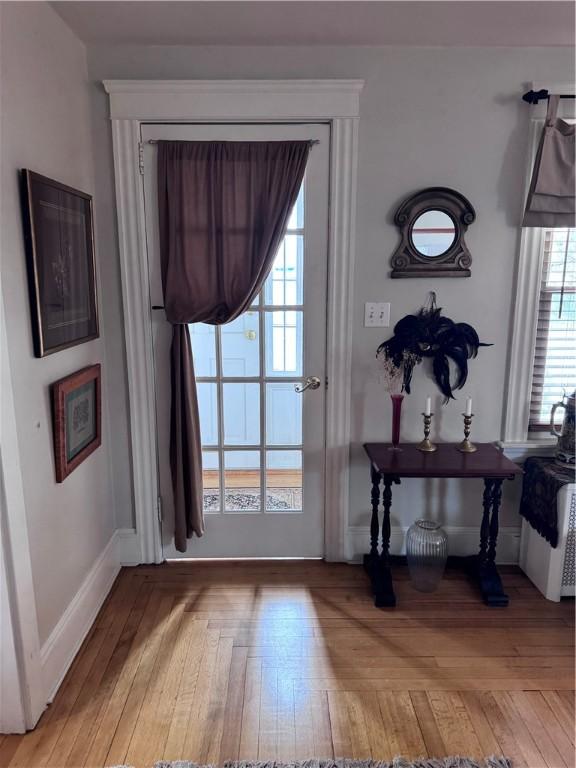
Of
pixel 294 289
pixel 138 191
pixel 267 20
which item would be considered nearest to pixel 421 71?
pixel 267 20

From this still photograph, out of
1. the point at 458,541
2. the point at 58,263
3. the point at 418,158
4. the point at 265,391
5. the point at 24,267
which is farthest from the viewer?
the point at 458,541

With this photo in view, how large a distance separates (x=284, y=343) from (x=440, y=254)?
32.2 inches

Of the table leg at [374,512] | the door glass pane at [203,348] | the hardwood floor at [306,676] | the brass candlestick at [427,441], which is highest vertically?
the door glass pane at [203,348]

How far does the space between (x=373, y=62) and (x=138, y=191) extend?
1.15 meters

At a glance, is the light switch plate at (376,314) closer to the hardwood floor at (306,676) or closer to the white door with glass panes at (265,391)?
the white door with glass panes at (265,391)

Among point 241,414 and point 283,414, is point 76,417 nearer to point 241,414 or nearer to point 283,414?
point 241,414

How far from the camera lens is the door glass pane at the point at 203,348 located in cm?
245

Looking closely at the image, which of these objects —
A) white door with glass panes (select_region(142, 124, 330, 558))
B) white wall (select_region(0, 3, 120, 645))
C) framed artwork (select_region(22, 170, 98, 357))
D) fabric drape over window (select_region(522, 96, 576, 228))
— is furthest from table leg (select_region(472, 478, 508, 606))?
framed artwork (select_region(22, 170, 98, 357))

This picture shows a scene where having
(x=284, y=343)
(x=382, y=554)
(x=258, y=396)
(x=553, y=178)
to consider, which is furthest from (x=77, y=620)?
(x=553, y=178)

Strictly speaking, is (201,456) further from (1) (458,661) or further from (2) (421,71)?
(2) (421,71)

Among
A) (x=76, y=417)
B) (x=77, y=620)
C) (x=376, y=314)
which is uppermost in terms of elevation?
(x=376, y=314)

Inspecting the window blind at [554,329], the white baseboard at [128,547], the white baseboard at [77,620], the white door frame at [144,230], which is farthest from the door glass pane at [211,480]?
the window blind at [554,329]

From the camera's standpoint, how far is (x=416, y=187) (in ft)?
7.66

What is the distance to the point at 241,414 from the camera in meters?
2.54
